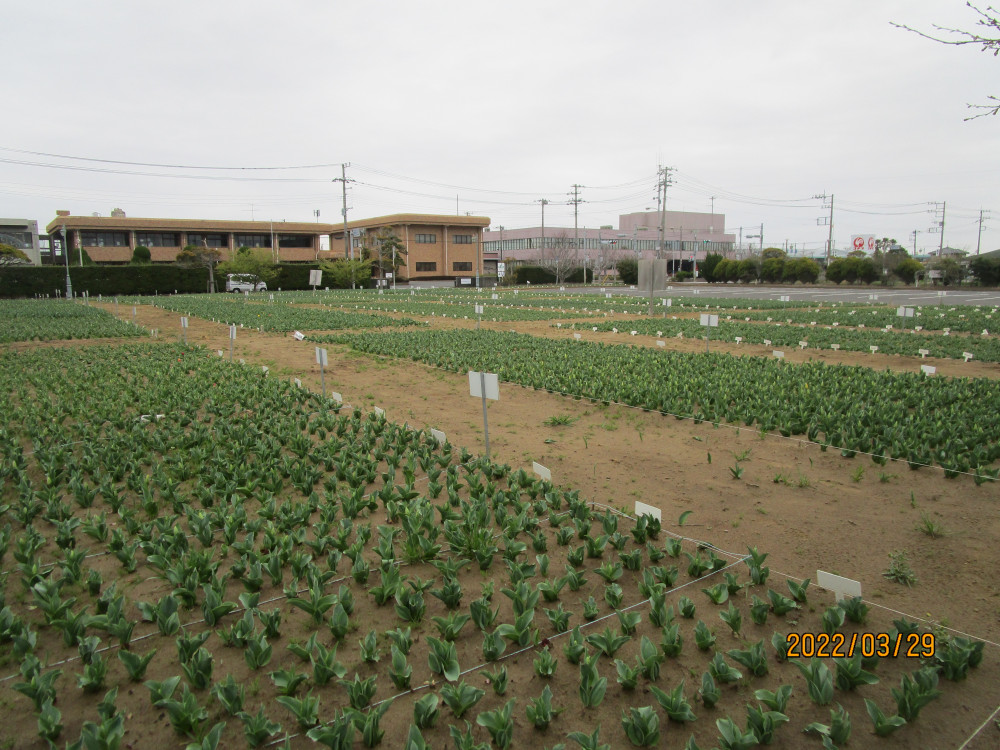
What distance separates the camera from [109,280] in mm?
49781

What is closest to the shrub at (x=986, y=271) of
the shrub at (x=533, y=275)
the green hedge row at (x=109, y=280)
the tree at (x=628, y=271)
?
the tree at (x=628, y=271)

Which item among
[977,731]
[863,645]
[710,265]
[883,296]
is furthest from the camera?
[710,265]

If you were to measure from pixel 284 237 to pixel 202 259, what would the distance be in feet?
72.5

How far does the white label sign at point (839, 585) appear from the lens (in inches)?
155

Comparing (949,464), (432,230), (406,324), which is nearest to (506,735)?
(949,464)

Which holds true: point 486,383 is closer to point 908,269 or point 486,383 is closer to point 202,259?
point 202,259

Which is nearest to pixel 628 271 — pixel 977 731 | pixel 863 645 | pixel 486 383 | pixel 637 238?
pixel 637 238

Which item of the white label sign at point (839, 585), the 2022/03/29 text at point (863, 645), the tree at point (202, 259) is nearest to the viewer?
the 2022/03/29 text at point (863, 645)

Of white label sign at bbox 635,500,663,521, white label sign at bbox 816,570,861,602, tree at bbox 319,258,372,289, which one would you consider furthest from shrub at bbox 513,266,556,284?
white label sign at bbox 816,570,861,602

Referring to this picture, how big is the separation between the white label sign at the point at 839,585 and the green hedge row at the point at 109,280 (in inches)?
2082

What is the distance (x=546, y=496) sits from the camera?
19.0ft

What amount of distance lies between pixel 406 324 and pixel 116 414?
586 inches

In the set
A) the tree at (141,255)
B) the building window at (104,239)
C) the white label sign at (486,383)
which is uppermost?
the building window at (104,239)

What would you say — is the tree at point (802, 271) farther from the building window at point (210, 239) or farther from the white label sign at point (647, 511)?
the white label sign at point (647, 511)
